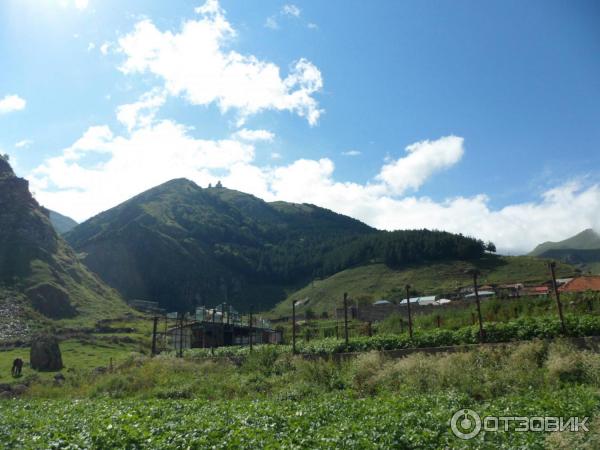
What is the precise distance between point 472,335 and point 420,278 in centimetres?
9822

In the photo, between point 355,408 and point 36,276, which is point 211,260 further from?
point 355,408

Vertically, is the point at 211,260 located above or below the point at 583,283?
above

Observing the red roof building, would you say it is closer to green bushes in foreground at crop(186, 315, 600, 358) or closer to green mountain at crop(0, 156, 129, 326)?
green bushes in foreground at crop(186, 315, 600, 358)

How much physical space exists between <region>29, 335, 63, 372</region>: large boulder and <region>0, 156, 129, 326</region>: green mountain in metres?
40.7

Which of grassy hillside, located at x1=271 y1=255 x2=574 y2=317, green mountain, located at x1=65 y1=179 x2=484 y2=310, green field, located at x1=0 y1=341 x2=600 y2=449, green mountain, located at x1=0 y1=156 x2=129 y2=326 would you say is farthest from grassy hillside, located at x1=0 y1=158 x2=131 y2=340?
green field, located at x1=0 y1=341 x2=600 y2=449

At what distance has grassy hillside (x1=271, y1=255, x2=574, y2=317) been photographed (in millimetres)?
99375

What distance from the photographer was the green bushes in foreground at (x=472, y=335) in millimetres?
15375

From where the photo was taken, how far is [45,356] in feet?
130

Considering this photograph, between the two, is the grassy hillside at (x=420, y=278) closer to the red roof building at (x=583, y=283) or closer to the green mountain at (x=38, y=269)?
the red roof building at (x=583, y=283)

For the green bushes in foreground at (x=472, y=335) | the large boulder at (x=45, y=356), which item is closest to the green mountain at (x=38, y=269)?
the large boulder at (x=45, y=356)

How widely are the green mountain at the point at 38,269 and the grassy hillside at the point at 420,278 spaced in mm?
40793

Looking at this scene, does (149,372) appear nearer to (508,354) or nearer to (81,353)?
(508,354)

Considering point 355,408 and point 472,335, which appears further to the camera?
point 472,335

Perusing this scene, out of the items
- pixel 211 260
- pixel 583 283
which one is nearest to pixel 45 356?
pixel 583 283
